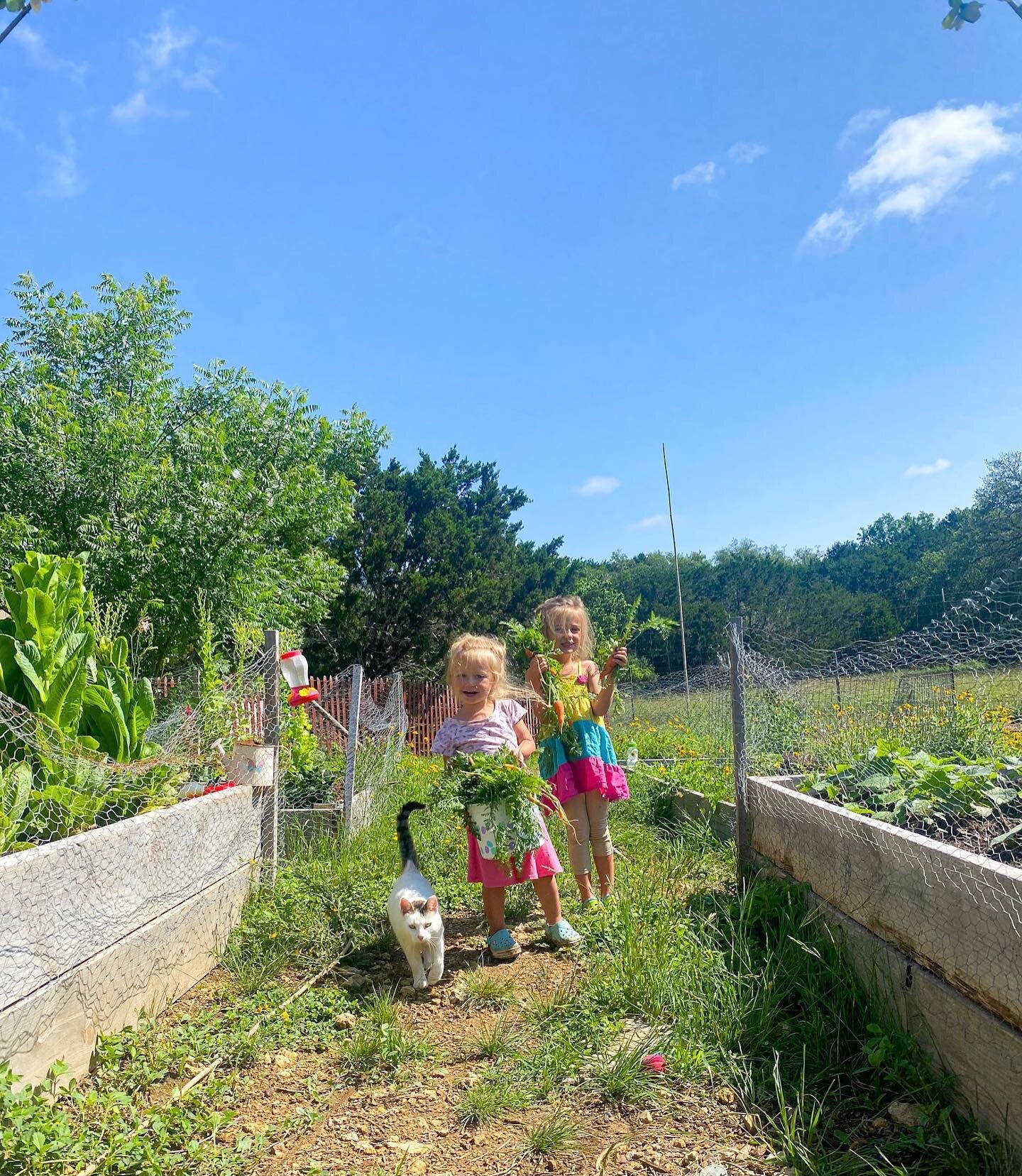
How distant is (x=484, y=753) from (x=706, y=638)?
44.2 metres

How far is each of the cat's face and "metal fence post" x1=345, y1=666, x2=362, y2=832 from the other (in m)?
2.47

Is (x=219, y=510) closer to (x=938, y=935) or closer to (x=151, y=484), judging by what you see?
(x=151, y=484)

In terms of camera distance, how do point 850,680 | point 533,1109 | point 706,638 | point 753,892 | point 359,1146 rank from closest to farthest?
1. point 359,1146
2. point 533,1109
3. point 753,892
4. point 850,680
5. point 706,638

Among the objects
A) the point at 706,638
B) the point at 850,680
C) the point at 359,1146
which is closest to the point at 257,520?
the point at 850,680

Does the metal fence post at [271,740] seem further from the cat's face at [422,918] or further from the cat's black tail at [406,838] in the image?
the cat's face at [422,918]

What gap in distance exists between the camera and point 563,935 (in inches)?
133

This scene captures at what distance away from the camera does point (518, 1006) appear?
291 cm

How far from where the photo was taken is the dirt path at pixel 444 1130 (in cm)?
199

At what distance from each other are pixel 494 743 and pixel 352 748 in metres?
2.54

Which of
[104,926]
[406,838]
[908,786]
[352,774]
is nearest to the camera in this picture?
[104,926]

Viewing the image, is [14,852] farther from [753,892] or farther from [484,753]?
[753,892]

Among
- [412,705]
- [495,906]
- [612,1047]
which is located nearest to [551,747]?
[495,906]

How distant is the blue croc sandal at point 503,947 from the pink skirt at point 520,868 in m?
0.22

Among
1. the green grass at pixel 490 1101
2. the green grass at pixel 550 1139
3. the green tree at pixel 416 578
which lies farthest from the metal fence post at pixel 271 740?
the green tree at pixel 416 578
